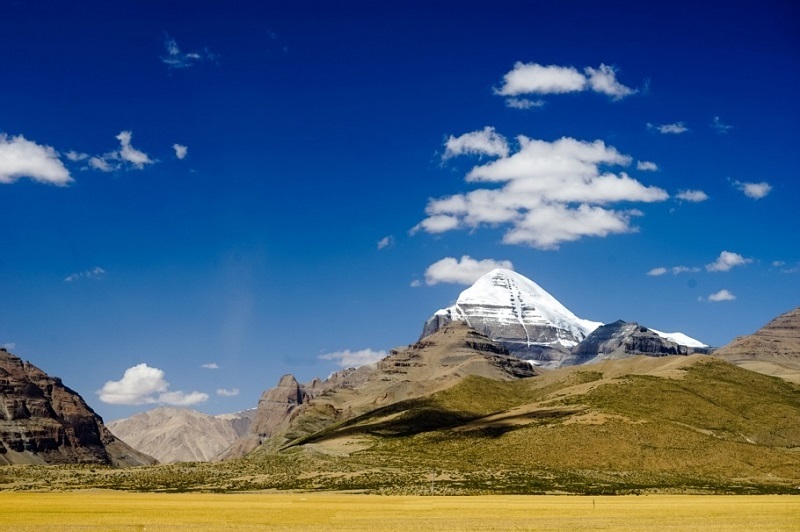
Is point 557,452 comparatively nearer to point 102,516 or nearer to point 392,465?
point 392,465

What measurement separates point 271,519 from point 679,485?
9246 centimetres

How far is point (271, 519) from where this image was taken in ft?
237

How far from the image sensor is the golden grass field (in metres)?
Result: 65.1

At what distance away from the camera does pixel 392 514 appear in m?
78.1

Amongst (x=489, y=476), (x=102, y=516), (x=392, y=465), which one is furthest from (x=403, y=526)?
(x=392, y=465)

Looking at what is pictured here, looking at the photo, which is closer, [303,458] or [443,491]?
[443,491]

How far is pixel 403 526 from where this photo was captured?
64.0 metres

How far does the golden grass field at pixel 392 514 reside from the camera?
6512 cm

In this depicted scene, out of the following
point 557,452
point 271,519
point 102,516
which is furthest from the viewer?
point 557,452

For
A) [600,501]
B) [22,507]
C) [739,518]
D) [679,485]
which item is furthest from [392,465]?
[739,518]

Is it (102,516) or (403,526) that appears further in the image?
(102,516)

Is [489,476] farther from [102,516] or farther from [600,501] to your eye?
[102,516]

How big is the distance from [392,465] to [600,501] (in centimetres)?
8250

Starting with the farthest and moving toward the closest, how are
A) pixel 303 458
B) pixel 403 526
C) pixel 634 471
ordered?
pixel 303 458 → pixel 634 471 → pixel 403 526
